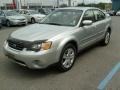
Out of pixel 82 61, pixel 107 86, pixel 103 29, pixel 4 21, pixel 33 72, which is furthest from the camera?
pixel 4 21

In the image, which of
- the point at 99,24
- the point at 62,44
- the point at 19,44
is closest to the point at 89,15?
the point at 99,24

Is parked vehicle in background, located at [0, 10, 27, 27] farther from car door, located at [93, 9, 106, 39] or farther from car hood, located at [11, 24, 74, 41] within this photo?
car hood, located at [11, 24, 74, 41]

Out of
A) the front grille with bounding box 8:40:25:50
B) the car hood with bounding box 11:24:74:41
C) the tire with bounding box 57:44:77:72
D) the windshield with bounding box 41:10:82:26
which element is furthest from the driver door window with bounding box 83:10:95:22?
the front grille with bounding box 8:40:25:50

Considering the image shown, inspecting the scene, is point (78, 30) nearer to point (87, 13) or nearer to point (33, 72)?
point (87, 13)

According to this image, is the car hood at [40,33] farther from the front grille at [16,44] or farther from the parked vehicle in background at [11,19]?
the parked vehicle in background at [11,19]

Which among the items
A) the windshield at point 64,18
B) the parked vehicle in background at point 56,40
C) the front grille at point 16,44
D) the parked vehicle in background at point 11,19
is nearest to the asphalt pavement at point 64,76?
the parked vehicle in background at point 56,40

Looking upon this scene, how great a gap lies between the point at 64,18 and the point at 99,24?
1469 mm

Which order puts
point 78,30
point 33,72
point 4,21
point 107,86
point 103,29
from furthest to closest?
point 4,21, point 103,29, point 78,30, point 33,72, point 107,86

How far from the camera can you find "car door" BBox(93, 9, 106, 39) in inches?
244

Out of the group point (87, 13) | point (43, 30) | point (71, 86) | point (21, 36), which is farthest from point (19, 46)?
point (87, 13)

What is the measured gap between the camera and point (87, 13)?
5.81m

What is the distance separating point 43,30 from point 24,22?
11.8m

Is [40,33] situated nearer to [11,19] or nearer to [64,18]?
[64,18]

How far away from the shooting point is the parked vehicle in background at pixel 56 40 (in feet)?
13.6
